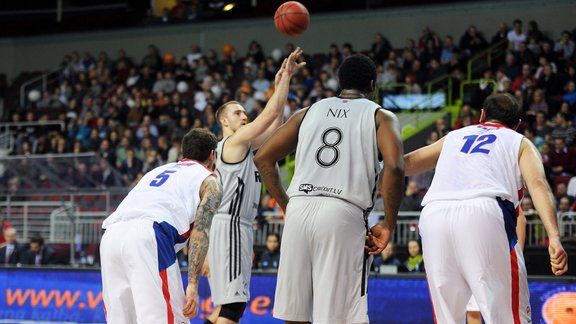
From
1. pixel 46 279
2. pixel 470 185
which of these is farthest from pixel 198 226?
pixel 46 279

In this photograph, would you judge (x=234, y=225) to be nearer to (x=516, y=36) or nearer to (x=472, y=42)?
(x=516, y=36)

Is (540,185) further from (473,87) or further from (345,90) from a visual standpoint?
(473,87)

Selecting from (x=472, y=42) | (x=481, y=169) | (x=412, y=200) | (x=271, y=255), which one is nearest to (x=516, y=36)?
(x=472, y=42)

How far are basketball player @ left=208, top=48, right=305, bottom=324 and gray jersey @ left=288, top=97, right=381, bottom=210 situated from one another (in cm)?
216

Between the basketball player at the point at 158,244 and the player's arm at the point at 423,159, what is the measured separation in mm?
1396

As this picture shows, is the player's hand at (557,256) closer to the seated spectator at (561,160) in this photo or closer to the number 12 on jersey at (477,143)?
the number 12 on jersey at (477,143)

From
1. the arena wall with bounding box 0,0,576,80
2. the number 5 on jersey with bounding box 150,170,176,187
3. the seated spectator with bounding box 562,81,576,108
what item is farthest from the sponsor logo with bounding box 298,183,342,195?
the arena wall with bounding box 0,0,576,80

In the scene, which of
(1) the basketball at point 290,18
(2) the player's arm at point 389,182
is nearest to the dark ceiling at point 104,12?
(1) the basketball at point 290,18

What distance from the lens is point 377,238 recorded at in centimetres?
558

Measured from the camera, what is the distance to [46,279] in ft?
41.4

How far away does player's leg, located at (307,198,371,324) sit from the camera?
5.50 meters

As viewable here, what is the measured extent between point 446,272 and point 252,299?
5.68 m

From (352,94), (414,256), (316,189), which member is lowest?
(414,256)

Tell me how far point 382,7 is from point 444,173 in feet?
63.9
